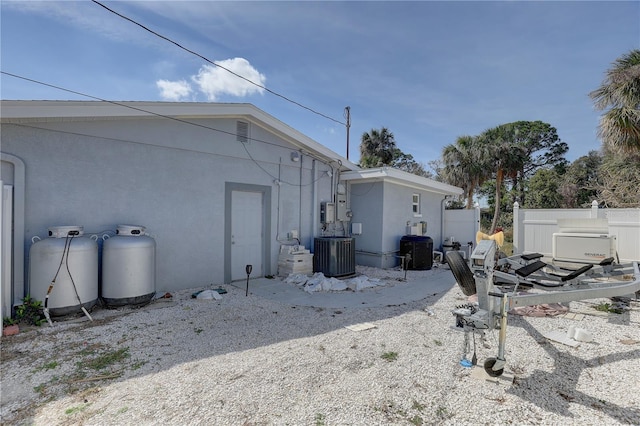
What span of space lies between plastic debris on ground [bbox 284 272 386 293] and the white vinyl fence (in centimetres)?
532

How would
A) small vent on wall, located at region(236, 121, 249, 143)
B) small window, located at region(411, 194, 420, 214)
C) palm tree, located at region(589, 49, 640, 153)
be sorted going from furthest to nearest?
small window, located at region(411, 194, 420, 214)
palm tree, located at region(589, 49, 640, 153)
small vent on wall, located at region(236, 121, 249, 143)

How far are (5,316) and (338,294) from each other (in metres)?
5.30

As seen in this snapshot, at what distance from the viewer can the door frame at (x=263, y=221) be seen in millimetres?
7125

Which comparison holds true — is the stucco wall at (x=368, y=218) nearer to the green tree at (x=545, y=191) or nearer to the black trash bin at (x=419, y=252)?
the black trash bin at (x=419, y=252)

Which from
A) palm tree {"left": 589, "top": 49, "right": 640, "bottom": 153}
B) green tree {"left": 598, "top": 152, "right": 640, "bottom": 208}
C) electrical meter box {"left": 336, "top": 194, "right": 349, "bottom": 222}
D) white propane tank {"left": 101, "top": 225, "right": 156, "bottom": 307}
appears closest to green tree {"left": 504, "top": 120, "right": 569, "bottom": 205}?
green tree {"left": 598, "top": 152, "right": 640, "bottom": 208}

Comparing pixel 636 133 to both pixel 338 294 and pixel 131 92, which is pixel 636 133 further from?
pixel 131 92

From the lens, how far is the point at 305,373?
310 centimetres

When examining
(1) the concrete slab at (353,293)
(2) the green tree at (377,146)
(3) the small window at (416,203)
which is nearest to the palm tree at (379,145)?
(2) the green tree at (377,146)

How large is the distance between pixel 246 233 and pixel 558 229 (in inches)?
319

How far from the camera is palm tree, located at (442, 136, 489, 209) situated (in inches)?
791

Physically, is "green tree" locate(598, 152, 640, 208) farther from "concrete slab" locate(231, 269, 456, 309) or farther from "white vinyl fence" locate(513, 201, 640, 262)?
"concrete slab" locate(231, 269, 456, 309)

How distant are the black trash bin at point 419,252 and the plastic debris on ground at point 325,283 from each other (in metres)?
2.25

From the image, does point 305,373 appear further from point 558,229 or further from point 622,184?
point 622,184

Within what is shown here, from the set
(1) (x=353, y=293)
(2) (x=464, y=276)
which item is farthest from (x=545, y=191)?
(2) (x=464, y=276)
